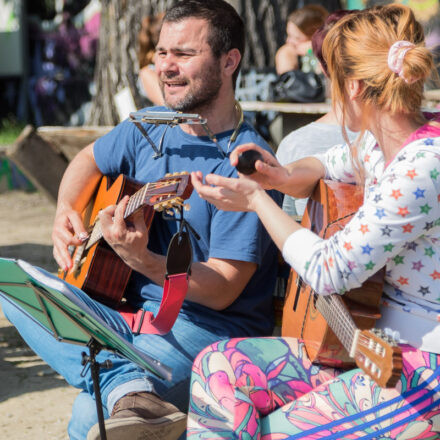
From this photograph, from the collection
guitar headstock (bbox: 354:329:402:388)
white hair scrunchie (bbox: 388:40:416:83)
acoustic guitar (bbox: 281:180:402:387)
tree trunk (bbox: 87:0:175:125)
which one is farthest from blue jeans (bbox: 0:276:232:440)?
tree trunk (bbox: 87:0:175:125)

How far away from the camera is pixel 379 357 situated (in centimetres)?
167

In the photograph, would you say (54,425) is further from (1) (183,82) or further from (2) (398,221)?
(2) (398,221)

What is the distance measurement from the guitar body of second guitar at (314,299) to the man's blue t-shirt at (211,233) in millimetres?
152

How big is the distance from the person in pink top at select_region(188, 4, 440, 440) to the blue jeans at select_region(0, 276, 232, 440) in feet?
1.03

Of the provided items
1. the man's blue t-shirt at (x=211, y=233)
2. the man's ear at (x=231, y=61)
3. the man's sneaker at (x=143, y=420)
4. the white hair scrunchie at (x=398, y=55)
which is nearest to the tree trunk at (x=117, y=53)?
the man's ear at (x=231, y=61)

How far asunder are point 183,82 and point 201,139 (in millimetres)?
254

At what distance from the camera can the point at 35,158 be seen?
5.50 meters

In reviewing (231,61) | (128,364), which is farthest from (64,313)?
(231,61)

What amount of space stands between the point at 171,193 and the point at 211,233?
0.41m

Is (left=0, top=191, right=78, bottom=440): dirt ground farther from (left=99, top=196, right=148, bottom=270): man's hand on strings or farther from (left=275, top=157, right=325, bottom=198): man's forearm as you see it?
(left=275, top=157, right=325, bottom=198): man's forearm

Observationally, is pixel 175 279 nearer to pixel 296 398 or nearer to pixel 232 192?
pixel 232 192

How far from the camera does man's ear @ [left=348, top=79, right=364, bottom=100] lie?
2047 millimetres

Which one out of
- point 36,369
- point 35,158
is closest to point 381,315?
point 36,369

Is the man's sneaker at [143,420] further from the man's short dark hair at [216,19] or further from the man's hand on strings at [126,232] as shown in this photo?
the man's short dark hair at [216,19]
